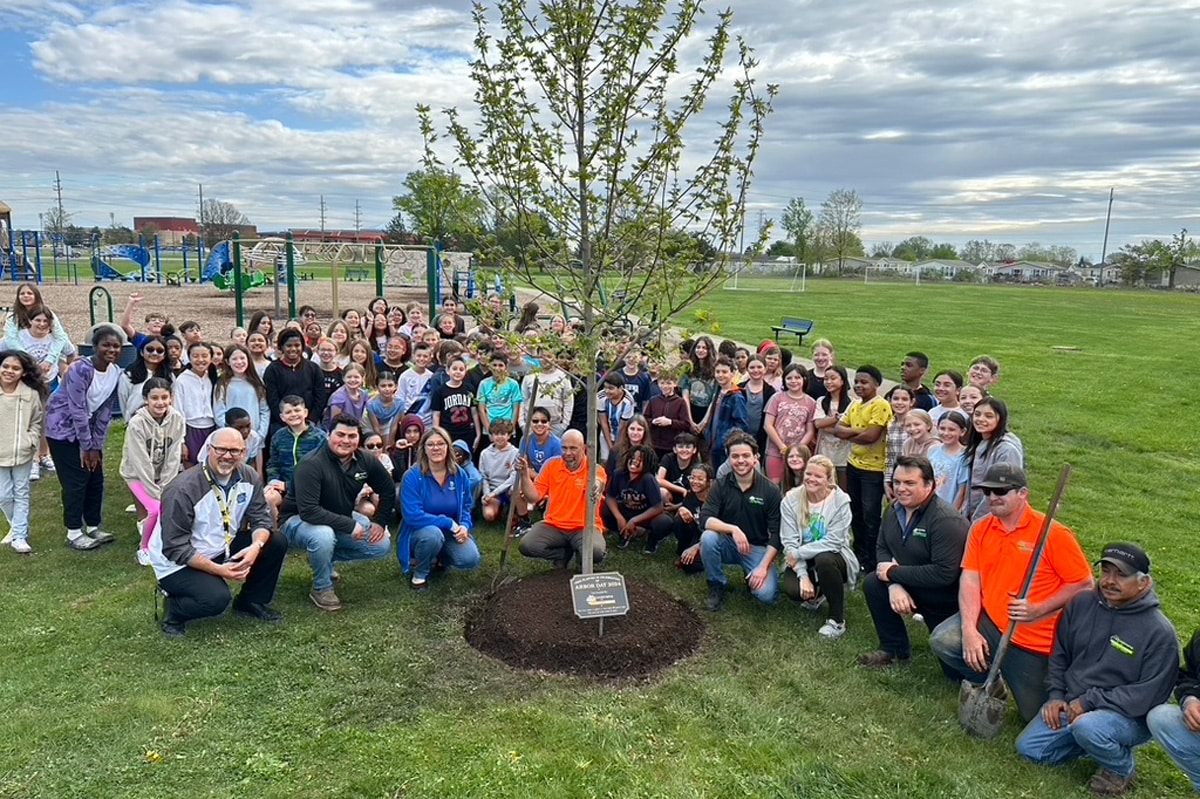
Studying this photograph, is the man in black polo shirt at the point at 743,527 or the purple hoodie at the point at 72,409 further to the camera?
the purple hoodie at the point at 72,409

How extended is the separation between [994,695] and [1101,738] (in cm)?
60

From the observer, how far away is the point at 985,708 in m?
4.56

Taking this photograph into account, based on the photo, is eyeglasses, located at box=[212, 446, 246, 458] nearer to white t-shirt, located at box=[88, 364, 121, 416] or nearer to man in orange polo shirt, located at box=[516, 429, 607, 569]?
man in orange polo shirt, located at box=[516, 429, 607, 569]

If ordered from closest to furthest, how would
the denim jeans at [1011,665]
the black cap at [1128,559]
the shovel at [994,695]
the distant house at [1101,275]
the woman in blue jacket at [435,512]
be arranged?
the black cap at [1128,559] → the shovel at [994,695] → the denim jeans at [1011,665] → the woman in blue jacket at [435,512] → the distant house at [1101,275]

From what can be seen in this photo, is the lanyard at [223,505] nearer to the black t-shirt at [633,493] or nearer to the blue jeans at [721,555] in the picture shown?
the black t-shirt at [633,493]

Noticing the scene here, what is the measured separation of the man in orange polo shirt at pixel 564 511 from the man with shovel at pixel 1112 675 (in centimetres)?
350

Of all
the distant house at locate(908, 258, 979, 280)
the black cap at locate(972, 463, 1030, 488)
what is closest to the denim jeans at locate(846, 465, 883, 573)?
the black cap at locate(972, 463, 1030, 488)

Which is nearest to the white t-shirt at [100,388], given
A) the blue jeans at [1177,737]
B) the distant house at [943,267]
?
the blue jeans at [1177,737]

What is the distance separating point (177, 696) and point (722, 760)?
3276mm

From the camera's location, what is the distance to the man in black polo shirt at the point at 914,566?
17.2 ft

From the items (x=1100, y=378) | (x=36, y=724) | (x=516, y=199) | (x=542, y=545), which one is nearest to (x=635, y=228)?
(x=516, y=199)

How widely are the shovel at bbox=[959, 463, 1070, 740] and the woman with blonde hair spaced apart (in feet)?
4.08

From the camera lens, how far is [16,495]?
6.98m

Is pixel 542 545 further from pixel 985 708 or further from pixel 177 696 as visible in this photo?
pixel 985 708
